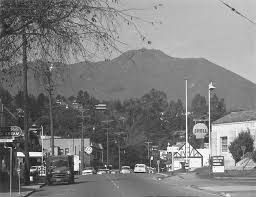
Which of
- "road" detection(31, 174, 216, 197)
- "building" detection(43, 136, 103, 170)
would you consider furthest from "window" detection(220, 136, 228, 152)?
"building" detection(43, 136, 103, 170)

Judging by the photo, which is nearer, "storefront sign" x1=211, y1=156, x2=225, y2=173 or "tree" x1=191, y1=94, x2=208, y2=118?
"storefront sign" x1=211, y1=156, x2=225, y2=173

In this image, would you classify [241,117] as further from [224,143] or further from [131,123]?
[131,123]

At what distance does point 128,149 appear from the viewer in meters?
150

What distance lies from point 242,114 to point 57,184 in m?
29.7

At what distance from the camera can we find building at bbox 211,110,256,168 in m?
67.6

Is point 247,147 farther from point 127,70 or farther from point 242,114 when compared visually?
point 127,70

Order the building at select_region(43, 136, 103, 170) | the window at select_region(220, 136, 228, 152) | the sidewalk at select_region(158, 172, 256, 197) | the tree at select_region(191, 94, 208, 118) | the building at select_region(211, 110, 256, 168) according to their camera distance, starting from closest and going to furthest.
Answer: the sidewalk at select_region(158, 172, 256, 197) → the building at select_region(211, 110, 256, 168) → the window at select_region(220, 136, 228, 152) → the building at select_region(43, 136, 103, 170) → the tree at select_region(191, 94, 208, 118)

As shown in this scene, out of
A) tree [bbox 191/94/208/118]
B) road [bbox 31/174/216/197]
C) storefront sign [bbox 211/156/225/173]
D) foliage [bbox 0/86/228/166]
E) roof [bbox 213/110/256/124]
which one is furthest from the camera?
tree [bbox 191/94/208/118]

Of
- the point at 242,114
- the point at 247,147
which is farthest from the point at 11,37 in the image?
the point at 242,114

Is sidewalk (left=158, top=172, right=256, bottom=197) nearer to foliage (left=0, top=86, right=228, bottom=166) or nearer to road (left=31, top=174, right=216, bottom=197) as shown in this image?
road (left=31, top=174, right=216, bottom=197)

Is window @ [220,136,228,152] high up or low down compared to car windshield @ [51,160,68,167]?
up

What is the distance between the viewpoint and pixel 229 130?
70.8 m

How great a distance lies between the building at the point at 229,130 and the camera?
67.6m

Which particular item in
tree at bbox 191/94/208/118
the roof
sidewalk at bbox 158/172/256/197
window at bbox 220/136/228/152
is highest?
tree at bbox 191/94/208/118
